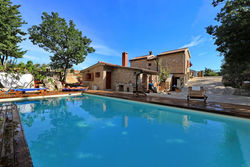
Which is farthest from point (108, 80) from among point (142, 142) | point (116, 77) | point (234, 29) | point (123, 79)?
point (234, 29)

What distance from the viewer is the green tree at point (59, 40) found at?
15594 mm

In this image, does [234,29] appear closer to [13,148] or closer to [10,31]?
[13,148]

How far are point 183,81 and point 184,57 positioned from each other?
3870mm

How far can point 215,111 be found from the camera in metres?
5.18

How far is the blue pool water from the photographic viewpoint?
8.29ft

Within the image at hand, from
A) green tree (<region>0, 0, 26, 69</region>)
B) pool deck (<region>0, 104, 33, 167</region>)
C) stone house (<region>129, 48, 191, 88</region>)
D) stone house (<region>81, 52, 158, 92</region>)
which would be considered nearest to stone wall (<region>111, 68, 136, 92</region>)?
stone house (<region>81, 52, 158, 92</region>)

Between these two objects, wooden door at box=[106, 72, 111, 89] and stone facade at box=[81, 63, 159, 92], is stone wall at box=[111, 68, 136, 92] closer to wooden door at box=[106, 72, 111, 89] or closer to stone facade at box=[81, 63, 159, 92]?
stone facade at box=[81, 63, 159, 92]

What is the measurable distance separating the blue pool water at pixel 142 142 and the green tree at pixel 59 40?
45.8 feet

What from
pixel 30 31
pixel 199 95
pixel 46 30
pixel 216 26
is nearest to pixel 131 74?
pixel 199 95

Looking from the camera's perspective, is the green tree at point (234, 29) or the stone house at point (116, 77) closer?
the green tree at point (234, 29)

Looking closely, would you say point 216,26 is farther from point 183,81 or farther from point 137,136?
point 137,136

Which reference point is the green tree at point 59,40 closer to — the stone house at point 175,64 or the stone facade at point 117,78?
the stone facade at point 117,78

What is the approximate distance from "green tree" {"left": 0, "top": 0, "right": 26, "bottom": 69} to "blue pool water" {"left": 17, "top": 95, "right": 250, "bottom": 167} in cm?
1743

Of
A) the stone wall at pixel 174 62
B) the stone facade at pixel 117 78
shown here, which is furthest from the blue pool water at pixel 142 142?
the stone wall at pixel 174 62
